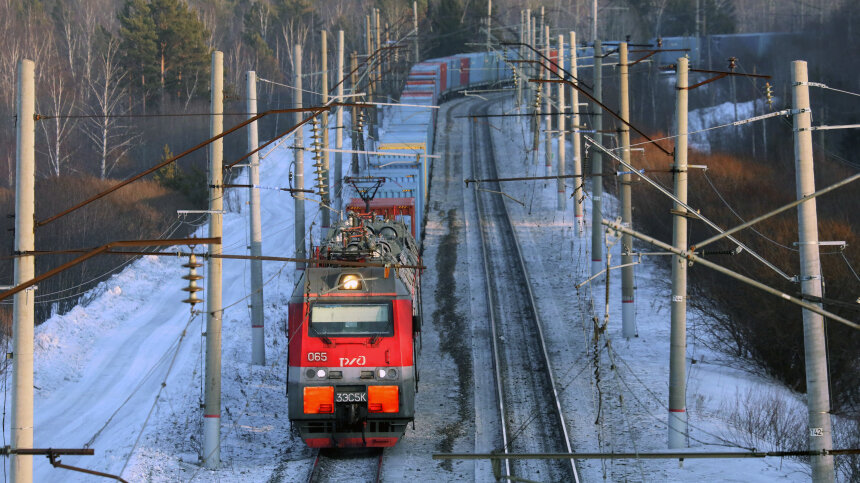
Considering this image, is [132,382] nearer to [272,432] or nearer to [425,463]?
[272,432]

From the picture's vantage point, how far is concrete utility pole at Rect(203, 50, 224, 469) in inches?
730

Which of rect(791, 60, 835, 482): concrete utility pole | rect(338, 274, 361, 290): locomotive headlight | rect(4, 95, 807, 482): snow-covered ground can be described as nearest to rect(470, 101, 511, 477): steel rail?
rect(4, 95, 807, 482): snow-covered ground

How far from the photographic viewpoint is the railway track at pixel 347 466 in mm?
17859

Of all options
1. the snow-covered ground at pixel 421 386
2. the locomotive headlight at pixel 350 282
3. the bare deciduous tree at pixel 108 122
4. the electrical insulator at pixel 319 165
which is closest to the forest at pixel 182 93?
the bare deciduous tree at pixel 108 122

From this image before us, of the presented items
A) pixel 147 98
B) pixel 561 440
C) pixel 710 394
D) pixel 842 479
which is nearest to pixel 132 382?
pixel 561 440

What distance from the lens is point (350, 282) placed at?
60.0 ft

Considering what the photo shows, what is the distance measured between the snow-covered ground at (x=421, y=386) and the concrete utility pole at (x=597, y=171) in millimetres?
1203

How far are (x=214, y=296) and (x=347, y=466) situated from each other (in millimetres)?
4074

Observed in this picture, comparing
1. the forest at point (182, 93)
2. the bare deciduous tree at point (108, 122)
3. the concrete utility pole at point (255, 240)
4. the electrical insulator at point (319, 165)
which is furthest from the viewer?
the bare deciduous tree at point (108, 122)

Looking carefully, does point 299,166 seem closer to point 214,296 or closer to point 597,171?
point 214,296

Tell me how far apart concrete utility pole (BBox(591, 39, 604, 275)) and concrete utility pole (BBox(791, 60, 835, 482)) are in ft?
39.1

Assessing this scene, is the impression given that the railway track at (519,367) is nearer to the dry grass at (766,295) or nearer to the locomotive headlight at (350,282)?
the locomotive headlight at (350,282)

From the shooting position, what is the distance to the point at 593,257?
32812 mm

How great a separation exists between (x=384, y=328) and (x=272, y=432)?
4412 millimetres
